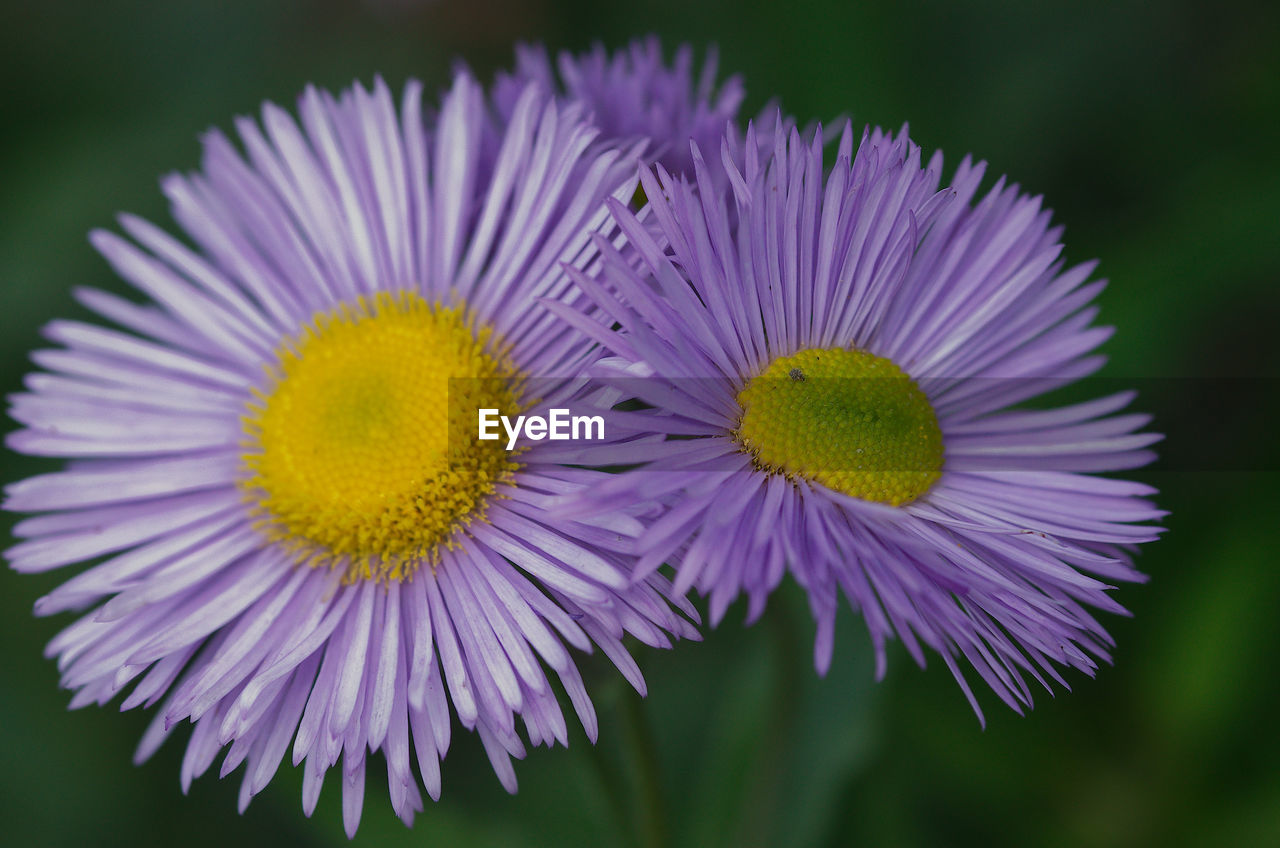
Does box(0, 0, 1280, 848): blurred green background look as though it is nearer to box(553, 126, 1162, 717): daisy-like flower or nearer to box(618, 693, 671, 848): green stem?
box(618, 693, 671, 848): green stem

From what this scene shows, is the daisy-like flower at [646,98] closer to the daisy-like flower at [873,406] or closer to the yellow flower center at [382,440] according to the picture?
the daisy-like flower at [873,406]

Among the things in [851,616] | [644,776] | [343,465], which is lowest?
[644,776]

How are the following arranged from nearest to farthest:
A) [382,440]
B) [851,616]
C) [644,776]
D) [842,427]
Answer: [842,427] → [382,440] → [644,776] → [851,616]

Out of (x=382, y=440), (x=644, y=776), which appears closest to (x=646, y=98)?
(x=382, y=440)

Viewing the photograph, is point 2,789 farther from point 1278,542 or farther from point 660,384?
point 1278,542

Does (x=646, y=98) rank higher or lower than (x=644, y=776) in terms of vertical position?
higher

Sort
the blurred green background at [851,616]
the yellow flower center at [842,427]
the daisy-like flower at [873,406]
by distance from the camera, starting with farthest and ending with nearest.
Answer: the blurred green background at [851,616], the yellow flower center at [842,427], the daisy-like flower at [873,406]

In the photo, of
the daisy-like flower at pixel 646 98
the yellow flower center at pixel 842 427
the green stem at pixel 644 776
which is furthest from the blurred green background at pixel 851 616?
the daisy-like flower at pixel 646 98

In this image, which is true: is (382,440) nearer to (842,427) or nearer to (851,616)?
(842,427)
